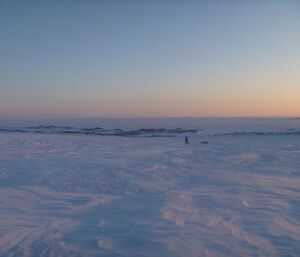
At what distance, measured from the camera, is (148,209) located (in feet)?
A: 29.9

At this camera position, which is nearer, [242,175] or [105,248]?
[105,248]

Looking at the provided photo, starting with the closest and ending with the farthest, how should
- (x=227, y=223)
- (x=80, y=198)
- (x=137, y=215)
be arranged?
(x=227, y=223) → (x=137, y=215) → (x=80, y=198)

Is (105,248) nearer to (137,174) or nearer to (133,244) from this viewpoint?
(133,244)

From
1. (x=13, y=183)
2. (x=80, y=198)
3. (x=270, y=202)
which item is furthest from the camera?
(x=13, y=183)

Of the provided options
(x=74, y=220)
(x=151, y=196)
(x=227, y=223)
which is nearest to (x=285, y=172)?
(x=151, y=196)

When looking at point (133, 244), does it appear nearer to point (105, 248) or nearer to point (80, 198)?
point (105, 248)

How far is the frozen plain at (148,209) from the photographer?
22.3 feet

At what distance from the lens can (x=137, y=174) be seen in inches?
557

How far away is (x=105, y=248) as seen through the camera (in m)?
6.70

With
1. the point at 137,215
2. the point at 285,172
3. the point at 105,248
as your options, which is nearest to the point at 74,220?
the point at 137,215

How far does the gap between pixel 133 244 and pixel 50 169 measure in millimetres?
8722

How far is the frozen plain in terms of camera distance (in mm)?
6797

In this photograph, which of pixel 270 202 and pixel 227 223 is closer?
pixel 227 223

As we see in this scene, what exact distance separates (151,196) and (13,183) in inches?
171
